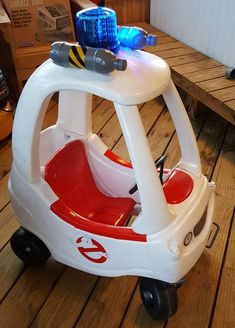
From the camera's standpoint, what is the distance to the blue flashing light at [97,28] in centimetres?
67

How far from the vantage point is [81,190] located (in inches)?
40.6

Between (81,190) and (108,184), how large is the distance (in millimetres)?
88

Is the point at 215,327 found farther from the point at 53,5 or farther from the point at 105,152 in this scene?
the point at 53,5

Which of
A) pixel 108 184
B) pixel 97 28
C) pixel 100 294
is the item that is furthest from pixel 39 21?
pixel 100 294

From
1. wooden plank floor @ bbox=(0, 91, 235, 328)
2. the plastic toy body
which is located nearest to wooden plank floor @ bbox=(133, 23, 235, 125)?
wooden plank floor @ bbox=(0, 91, 235, 328)

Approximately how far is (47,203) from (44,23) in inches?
51.1

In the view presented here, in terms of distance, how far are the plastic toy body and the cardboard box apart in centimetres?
102

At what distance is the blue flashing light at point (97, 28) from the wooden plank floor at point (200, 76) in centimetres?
77

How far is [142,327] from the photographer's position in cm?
89

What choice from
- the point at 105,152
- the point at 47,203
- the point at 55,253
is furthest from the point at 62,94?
the point at 55,253

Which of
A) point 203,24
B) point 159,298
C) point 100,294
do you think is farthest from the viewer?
point 203,24

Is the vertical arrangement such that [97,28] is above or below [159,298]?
above

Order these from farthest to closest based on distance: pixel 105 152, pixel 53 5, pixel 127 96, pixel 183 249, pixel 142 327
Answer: pixel 53 5 → pixel 105 152 → pixel 142 327 → pixel 183 249 → pixel 127 96

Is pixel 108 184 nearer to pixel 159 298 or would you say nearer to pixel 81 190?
pixel 81 190
